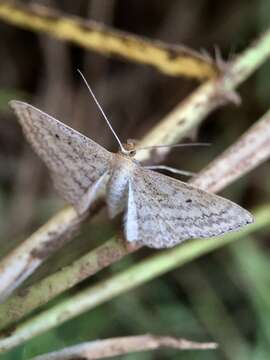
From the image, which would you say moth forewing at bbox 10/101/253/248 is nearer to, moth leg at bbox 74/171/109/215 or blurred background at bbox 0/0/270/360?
moth leg at bbox 74/171/109/215

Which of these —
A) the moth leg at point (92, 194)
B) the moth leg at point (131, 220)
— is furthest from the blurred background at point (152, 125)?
the moth leg at point (131, 220)

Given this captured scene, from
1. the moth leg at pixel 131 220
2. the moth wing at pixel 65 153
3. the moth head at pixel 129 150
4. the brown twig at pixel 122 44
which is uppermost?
the brown twig at pixel 122 44

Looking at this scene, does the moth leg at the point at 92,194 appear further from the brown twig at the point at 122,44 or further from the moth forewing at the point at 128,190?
the brown twig at the point at 122,44

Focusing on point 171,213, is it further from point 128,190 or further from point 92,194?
point 92,194

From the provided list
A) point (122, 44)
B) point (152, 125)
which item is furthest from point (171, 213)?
point (152, 125)

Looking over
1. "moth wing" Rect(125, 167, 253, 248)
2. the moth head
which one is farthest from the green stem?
the moth head

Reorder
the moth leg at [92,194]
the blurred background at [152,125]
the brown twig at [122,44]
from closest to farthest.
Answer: the moth leg at [92,194]
the brown twig at [122,44]
the blurred background at [152,125]
